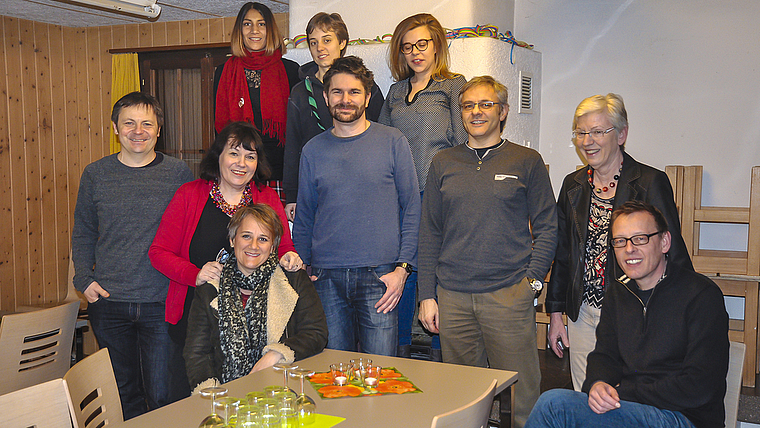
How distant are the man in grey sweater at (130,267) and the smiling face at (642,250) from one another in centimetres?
176

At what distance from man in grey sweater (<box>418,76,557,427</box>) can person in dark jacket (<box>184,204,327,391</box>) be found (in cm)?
57

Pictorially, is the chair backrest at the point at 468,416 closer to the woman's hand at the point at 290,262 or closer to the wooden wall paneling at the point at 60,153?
the woman's hand at the point at 290,262

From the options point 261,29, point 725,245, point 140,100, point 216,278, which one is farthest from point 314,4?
point 725,245

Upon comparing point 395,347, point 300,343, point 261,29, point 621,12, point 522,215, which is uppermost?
point 621,12

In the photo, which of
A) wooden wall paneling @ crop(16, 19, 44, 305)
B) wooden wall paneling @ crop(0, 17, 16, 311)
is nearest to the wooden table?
wooden wall paneling @ crop(0, 17, 16, 311)

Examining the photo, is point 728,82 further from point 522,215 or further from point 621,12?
point 522,215

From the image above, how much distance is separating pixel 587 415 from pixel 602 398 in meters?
0.08

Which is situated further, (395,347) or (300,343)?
(395,347)

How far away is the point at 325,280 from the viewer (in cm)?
264

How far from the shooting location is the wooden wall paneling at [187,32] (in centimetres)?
602

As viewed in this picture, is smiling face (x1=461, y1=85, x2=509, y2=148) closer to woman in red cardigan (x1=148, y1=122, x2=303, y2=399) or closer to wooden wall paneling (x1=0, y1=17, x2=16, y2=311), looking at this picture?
woman in red cardigan (x1=148, y1=122, x2=303, y2=399)

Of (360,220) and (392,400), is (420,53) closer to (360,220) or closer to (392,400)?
(360,220)

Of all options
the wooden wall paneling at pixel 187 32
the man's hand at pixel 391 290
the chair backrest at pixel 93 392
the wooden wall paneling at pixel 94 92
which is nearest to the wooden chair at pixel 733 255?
the man's hand at pixel 391 290

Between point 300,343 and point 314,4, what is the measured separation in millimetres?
2614
